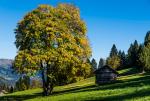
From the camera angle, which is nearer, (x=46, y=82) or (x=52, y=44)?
(x=52, y=44)

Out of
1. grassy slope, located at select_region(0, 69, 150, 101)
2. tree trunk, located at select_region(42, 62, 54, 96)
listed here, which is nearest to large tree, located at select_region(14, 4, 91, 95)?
tree trunk, located at select_region(42, 62, 54, 96)

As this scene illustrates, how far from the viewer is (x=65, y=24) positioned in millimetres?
69875

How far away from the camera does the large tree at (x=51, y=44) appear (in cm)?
6638

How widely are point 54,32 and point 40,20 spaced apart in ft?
10.3

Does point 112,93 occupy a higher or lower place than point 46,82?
lower

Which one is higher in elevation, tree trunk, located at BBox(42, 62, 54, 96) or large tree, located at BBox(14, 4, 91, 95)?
large tree, located at BBox(14, 4, 91, 95)

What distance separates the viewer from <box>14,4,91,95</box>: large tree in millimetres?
66375

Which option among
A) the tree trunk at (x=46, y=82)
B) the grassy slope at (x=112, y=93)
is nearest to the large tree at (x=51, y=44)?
the tree trunk at (x=46, y=82)

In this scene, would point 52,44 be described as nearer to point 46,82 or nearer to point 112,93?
point 46,82

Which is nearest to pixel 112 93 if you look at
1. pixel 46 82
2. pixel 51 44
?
pixel 51 44

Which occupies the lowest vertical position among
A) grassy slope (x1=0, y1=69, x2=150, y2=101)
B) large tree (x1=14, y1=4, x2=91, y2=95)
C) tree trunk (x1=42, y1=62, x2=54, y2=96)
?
grassy slope (x1=0, y1=69, x2=150, y2=101)

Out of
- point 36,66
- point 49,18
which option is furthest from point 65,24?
point 36,66

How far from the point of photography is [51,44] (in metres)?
67.4

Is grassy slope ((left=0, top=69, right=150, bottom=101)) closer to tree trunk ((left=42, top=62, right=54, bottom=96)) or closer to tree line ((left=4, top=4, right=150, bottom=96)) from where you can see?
tree trunk ((left=42, top=62, right=54, bottom=96))
